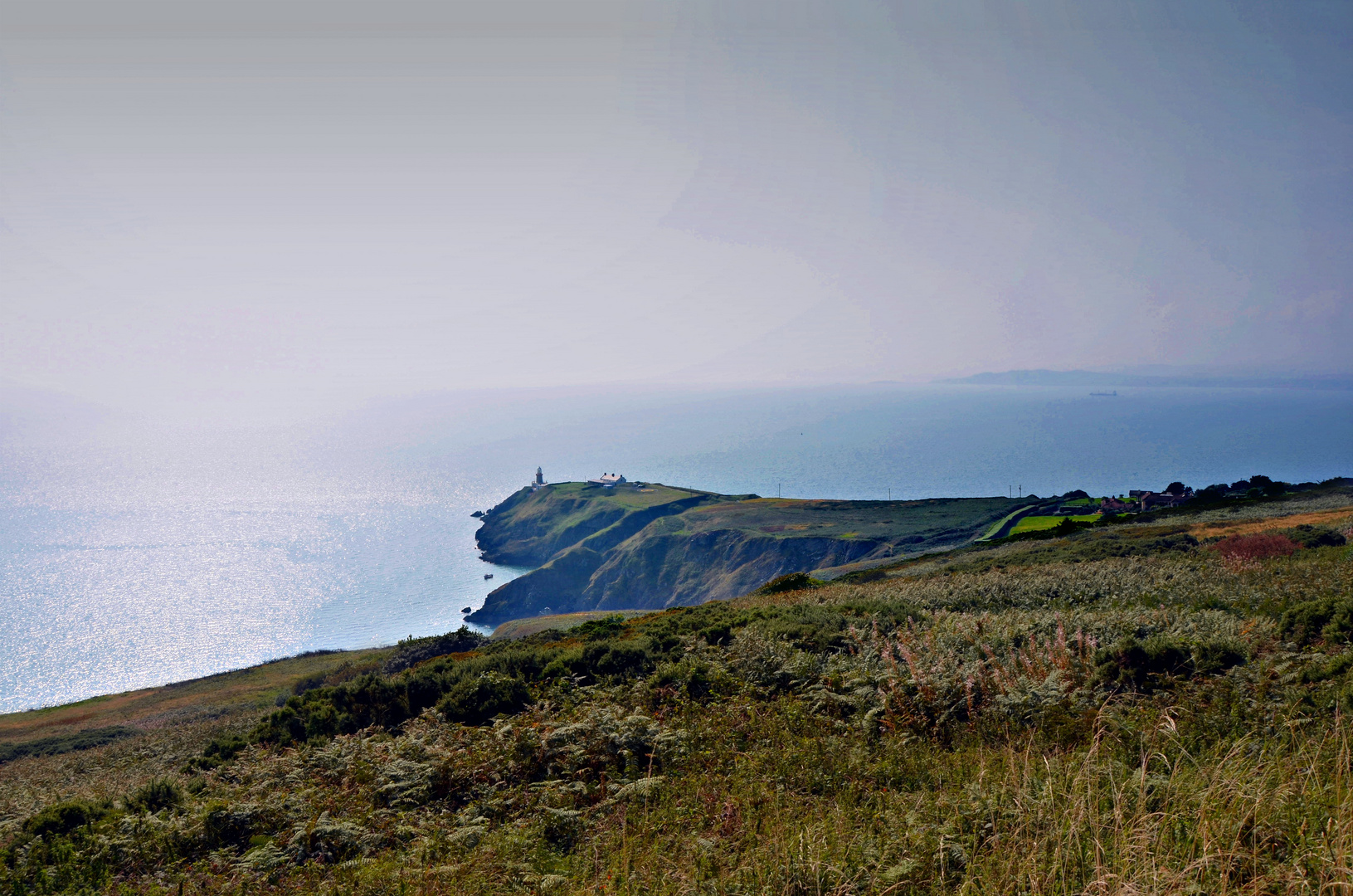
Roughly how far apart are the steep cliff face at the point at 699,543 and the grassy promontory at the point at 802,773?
66.5 metres

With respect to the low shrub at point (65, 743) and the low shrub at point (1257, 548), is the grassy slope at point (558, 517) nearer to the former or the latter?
the low shrub at point (65, 743)

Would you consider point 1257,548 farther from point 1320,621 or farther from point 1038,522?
point 1038,522

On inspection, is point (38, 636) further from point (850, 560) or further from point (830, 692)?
point (830, 692)

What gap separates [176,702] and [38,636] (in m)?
83.2

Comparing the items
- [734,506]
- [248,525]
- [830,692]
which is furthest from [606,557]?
[248,525]

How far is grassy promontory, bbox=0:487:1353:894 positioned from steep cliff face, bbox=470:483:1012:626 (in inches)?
2619

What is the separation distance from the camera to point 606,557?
10662cm

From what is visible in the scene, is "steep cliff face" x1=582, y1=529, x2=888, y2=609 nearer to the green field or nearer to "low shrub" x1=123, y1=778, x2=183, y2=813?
the green field

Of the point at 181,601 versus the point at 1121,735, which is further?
the point at 181,601

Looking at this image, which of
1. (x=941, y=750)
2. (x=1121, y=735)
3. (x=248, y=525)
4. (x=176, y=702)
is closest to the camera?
(x=1121, y=735)

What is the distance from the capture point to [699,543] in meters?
98.1

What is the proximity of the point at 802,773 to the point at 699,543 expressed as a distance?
9201 centimetres

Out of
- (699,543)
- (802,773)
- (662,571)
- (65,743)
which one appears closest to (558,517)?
A: (662,571)

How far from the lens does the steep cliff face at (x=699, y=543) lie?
3455 inches
